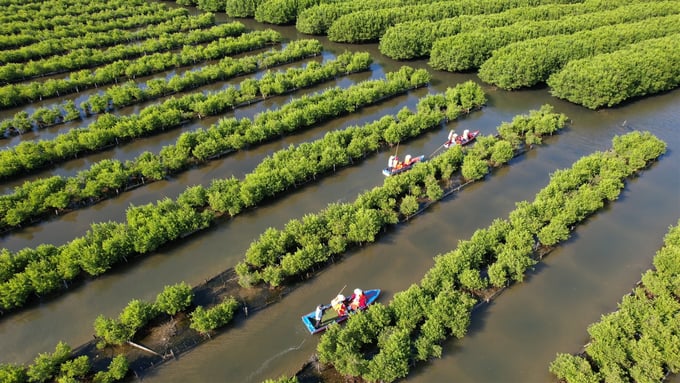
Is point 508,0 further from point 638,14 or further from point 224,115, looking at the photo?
point 224,115

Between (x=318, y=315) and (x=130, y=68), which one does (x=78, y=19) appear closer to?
(x=130, y=68)

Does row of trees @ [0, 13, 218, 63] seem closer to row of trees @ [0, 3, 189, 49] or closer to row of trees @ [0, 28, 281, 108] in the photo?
row of trees @ [0, 3, 189, 49]

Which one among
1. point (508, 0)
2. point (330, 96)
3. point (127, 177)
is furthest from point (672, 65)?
point (127, 177)

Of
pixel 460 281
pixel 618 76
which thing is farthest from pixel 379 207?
pixel 618 76

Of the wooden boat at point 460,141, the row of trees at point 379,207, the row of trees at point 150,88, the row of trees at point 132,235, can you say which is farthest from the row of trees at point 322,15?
the row of trees at point 132,235

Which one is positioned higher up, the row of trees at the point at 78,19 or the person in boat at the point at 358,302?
the row of trees at the point at 78,19

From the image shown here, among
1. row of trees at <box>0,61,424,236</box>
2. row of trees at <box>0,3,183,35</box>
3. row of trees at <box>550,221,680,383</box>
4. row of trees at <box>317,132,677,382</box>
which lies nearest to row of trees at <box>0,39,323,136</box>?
row of trees at <box>0,61,424,236</box>

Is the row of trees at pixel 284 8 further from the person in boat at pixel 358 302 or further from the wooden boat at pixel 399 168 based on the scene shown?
the person in boat at pixel 358 302
